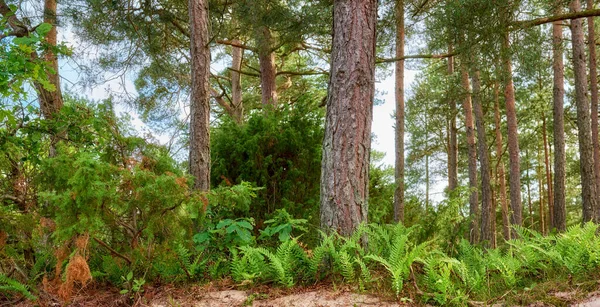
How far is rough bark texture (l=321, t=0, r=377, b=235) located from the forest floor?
3.04 feet

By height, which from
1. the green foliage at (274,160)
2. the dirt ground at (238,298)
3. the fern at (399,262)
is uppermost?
the green foliage at (274,160)

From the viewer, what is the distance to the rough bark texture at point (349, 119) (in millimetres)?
4730

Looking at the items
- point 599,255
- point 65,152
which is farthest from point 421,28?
point 65,152

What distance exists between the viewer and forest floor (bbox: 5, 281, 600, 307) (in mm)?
3586

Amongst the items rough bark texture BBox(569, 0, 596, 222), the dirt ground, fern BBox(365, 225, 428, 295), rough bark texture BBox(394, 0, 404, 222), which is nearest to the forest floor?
the dirt ground

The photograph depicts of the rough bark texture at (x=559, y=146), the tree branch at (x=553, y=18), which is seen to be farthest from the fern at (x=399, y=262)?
the rough bark texture at (x=559, y=146)

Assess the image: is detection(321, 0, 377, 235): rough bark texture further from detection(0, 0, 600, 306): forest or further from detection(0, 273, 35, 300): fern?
detection(0, 273, 35, 300): fern

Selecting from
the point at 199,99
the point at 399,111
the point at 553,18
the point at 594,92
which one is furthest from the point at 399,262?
the point at 594,92

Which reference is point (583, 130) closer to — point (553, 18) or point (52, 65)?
point (553, 18)

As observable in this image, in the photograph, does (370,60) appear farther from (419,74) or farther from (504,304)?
(419,74)

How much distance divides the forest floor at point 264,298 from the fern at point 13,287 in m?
0.14

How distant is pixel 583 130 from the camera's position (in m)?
11.5

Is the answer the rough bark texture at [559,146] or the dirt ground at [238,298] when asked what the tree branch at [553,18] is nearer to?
the rough bark texture at [559,146]

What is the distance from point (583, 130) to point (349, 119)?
31.2 ft
